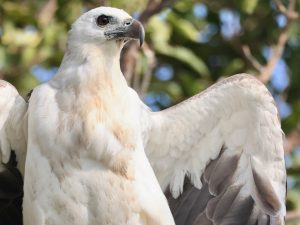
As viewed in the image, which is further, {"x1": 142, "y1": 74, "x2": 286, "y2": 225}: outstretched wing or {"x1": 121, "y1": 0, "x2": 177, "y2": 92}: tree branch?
{"x1": 121, "y1": 0, "x2": 177, "y2": 92}: tree branch

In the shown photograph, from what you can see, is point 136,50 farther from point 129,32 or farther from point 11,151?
point 11,151

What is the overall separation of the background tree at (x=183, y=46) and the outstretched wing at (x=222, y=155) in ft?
3.61

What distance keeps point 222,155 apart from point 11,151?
5.21ft

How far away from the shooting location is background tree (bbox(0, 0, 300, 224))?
1052 centimetres

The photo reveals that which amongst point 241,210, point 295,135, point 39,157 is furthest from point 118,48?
point 295,135

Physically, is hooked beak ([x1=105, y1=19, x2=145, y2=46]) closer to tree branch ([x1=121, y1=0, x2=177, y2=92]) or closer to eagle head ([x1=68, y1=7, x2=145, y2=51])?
eagle head ([x1=68, y1=7, x2=145, y2=51])

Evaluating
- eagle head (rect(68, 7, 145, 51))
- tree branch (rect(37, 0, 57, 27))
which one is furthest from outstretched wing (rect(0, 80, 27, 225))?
tree branch (rect(37, 0, 57, 27))

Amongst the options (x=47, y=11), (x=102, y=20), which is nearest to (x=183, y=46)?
(x=47, y=11)

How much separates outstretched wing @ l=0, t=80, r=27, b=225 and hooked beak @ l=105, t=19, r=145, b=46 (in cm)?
79

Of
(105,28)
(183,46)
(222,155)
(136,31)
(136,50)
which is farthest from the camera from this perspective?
(183,46)

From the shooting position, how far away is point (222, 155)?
9.16 m

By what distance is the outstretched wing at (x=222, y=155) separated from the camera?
8.86 m

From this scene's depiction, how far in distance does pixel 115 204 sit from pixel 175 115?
2.95 feet

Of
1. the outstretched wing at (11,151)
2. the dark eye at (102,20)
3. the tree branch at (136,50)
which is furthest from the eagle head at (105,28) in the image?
the tree branch at (136,50)
